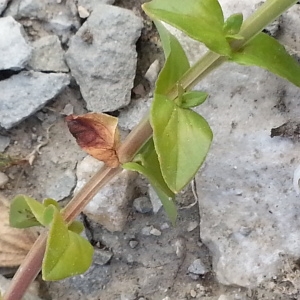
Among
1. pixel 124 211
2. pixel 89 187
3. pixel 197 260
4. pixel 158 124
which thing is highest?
pixel 158 124

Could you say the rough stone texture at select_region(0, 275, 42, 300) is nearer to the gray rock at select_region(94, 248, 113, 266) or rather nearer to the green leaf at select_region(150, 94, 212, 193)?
the gray rock at select_region(94, 248, 113, 266)

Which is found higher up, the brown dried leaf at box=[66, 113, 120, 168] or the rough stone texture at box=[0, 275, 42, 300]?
the brown dried leaf at box=[66, 113, 120, 168]

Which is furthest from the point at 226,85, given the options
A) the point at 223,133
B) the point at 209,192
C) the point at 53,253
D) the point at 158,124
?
the point at 53,253

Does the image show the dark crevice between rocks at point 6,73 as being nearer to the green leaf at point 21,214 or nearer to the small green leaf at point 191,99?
the green leaf at point 21,214

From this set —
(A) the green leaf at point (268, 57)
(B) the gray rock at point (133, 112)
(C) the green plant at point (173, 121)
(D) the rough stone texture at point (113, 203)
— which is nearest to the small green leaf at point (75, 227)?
(C) the green plant at point (173, 121)

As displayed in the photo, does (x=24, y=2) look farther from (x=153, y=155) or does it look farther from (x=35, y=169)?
(x=153, y=155)

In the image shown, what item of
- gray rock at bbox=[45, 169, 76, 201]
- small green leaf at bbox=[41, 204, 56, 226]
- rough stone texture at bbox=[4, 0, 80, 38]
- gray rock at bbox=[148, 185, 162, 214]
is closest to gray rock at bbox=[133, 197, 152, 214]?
gray rock at bbox=[148, 185, 162, 214]

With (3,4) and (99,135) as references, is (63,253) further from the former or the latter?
(3,4)
